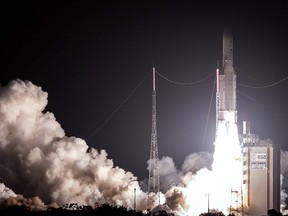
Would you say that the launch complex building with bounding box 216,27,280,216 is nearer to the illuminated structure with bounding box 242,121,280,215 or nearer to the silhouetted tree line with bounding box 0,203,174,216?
the illuminated structure with bounding box 242,121,280,215

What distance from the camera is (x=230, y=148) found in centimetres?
8438

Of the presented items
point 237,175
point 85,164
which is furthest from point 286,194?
point 85,164

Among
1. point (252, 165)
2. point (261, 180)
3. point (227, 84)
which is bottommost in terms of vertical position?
point (261, 180)

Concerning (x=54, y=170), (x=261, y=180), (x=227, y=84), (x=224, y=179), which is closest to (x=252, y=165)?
(x=261, y=180)

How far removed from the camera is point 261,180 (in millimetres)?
82500

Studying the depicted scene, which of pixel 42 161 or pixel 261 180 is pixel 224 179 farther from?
pixel 42 161

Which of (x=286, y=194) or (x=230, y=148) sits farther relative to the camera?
(x=286, y=194)

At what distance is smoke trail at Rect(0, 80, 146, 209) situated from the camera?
86.0m

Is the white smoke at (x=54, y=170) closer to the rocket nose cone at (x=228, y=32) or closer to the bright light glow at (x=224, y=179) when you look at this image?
the bright light glow at (x=224, y=179)

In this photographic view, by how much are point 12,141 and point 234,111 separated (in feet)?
68.5

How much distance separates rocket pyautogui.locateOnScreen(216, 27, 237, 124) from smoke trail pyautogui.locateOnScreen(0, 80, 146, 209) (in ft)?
37.2

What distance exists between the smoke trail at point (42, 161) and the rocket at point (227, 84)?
11.3 metres

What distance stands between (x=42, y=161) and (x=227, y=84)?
1838 centimetres

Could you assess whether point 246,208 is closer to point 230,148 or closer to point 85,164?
point 230,148
